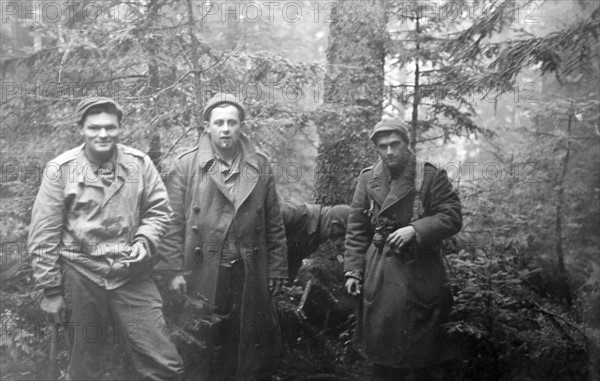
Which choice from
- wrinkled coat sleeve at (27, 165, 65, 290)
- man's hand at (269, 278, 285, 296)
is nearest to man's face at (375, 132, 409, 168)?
man's hand at (269, 278, 285, 296)

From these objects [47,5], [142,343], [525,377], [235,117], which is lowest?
[525,377]

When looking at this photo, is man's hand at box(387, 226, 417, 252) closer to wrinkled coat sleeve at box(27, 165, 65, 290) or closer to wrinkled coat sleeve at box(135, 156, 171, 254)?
wrinkled coat sleeve at box(135, 156, 171, 254)

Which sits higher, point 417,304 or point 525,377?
point 417,304

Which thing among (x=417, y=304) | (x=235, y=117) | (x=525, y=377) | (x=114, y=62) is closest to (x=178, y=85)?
→ (x=114, y=62)

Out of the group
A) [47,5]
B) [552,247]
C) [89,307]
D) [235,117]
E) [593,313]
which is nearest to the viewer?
[89,307]

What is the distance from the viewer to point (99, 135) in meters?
5.08

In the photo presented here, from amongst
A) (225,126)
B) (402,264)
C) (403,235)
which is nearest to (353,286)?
(402,264)

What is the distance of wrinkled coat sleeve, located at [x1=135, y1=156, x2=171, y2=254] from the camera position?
5262 millimetres

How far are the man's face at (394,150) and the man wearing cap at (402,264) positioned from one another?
10 millimetres

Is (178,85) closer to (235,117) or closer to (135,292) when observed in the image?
(235,117)

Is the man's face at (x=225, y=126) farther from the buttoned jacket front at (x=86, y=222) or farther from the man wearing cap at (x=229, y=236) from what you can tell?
the buttoned jacket front at (x=86, y=222)

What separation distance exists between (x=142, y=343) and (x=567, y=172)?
295 inches

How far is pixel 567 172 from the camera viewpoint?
31.6 feet

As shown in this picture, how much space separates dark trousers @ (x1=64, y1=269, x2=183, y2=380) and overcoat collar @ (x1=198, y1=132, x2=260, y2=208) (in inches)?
53.8
